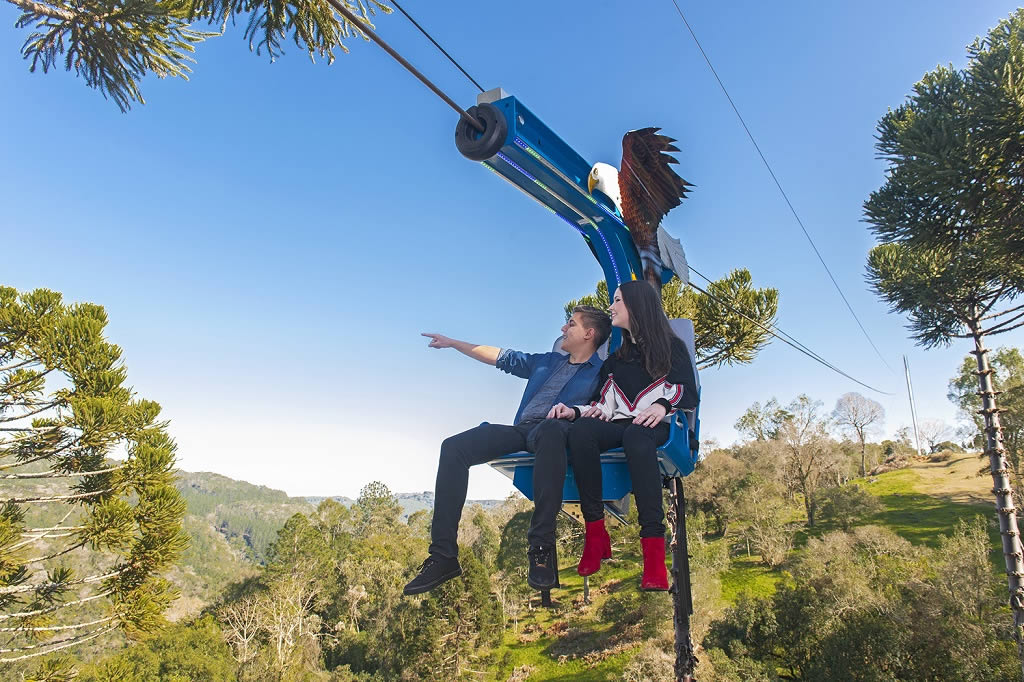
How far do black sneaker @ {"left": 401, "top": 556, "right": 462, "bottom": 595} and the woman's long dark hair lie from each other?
1.42 meters

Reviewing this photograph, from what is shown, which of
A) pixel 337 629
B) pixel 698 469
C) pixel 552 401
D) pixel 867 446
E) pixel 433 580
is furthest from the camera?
pixel 867 446

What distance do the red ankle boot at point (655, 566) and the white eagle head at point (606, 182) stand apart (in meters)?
2.04

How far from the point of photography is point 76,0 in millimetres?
8523

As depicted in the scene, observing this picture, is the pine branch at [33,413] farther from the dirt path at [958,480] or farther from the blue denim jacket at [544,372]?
the dirt path at [958,480]

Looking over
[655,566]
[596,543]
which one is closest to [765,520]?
[596,543]

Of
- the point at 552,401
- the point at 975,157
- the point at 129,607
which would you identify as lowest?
the point at 129,607

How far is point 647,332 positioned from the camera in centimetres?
343

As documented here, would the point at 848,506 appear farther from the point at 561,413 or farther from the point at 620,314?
the point at 561,413

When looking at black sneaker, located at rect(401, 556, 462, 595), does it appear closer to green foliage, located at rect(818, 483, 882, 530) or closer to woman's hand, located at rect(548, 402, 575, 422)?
woman's hand, located at rect(548, 402, 575, 422)

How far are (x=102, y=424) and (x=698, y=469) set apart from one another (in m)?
42.0

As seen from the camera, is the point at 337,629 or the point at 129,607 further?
the point at 337,629

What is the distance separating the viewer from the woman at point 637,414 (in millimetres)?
3031

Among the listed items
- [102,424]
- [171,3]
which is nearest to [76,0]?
[171,3]

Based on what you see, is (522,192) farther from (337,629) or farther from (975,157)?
(337,629)
